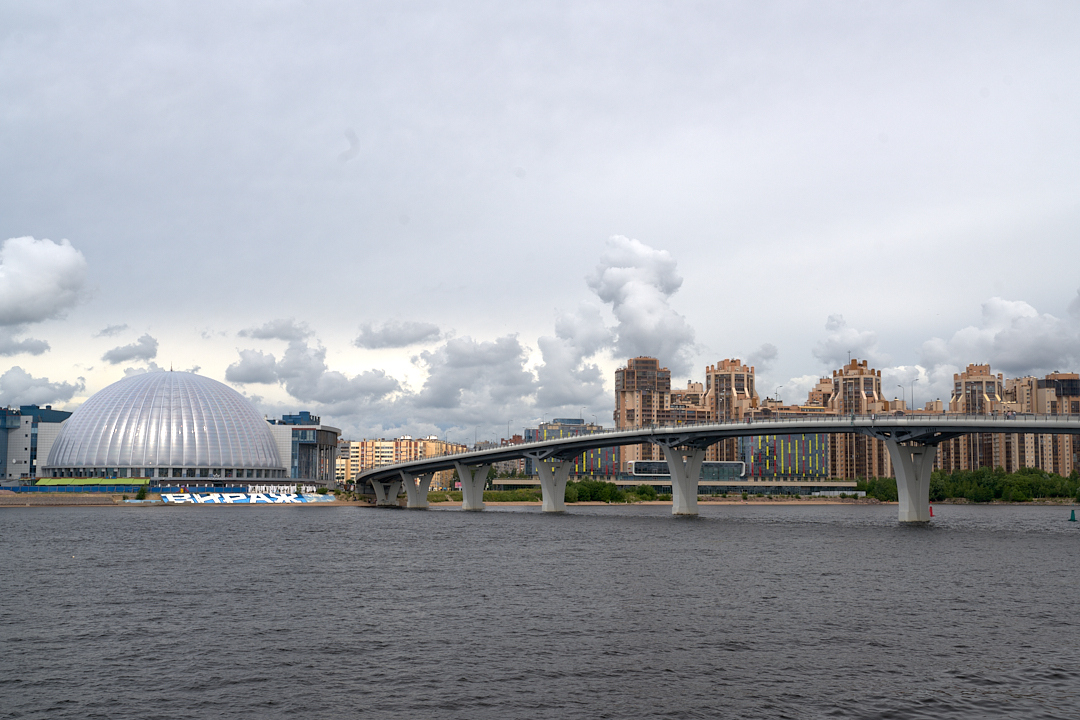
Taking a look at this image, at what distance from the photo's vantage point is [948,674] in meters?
25.4

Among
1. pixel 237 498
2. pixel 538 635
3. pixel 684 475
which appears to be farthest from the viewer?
pixel 237 498

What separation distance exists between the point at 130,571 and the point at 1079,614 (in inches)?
1816

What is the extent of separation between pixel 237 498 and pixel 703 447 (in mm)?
95836

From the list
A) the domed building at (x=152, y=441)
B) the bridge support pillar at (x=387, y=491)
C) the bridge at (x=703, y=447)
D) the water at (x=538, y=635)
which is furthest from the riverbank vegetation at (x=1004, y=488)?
the domed building at (x=152, y=441)

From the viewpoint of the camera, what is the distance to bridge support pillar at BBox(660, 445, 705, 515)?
4638 inches

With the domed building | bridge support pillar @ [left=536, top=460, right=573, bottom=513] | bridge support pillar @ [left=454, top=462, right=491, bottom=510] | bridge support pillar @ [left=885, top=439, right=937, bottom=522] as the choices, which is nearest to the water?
bridge support pillar @ [left=885, top=439, right=937, bottom=522]

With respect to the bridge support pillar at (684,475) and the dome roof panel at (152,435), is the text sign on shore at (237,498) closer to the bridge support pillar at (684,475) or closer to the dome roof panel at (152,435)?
the dome roof panel at (152,435)

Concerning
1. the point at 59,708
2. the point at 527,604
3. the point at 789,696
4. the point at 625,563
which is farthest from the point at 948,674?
the point at 625,563

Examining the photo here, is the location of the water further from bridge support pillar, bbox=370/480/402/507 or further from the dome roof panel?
the dome roof panel

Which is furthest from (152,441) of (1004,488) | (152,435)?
(1004,488)

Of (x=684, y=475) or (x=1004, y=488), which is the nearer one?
(x=684, y=475)

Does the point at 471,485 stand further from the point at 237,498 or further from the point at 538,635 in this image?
the point at 538,635

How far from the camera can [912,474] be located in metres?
92.6

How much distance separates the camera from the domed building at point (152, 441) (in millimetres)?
185250
